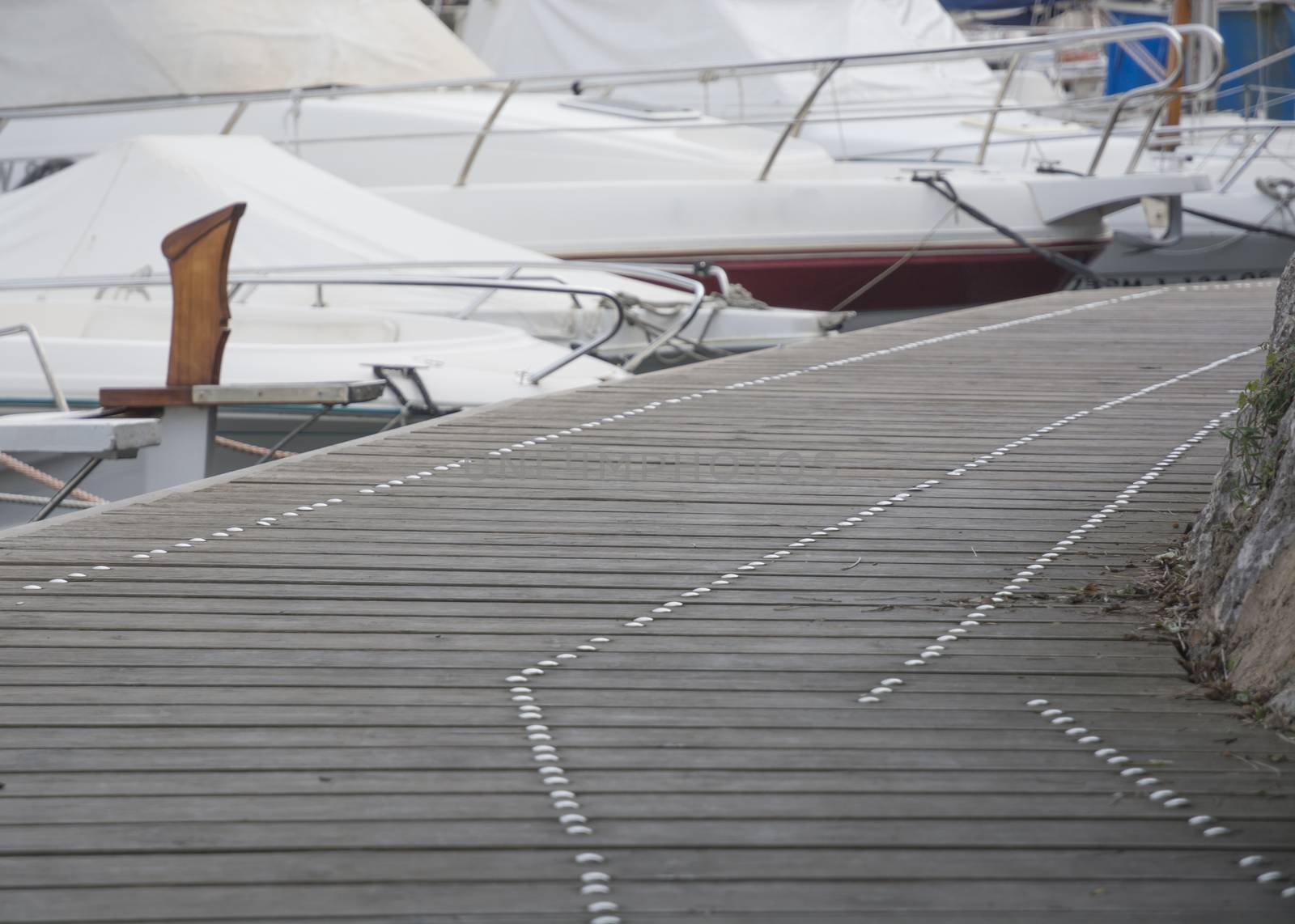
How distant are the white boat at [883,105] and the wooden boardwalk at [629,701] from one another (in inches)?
357

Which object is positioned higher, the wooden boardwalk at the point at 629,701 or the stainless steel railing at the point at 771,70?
Result: the stainless steel railing at the point at 771,70

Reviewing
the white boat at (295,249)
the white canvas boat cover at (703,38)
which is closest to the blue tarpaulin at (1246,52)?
the white canvas boat cover at (703,38)

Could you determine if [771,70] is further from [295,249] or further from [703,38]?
[295,249]

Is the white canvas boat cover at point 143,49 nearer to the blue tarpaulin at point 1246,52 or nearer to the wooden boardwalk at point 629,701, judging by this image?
the wooden boardwalk at point 629,701

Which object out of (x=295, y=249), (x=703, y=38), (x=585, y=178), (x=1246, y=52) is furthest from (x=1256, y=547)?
(x=1246, y=52)

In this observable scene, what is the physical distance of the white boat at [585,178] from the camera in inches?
391

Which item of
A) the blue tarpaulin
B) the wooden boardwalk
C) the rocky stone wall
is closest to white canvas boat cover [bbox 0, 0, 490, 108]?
the wooden boardwalk

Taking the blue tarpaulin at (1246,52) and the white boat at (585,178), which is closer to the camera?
the white boat at (585,178)

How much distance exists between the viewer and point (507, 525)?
3.70 meters

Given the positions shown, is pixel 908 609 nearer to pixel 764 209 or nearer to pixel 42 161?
pixel 764 209

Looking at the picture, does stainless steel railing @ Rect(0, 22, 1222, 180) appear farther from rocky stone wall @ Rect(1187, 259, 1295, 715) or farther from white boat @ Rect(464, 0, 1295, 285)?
rocky stone wall @ Rect(1187, 259, 1295, 715)

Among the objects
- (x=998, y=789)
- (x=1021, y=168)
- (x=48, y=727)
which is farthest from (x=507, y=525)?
(x=1021, y=168)

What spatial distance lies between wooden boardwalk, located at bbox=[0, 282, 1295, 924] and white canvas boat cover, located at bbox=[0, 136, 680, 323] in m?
3.16

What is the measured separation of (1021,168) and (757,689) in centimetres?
1156
